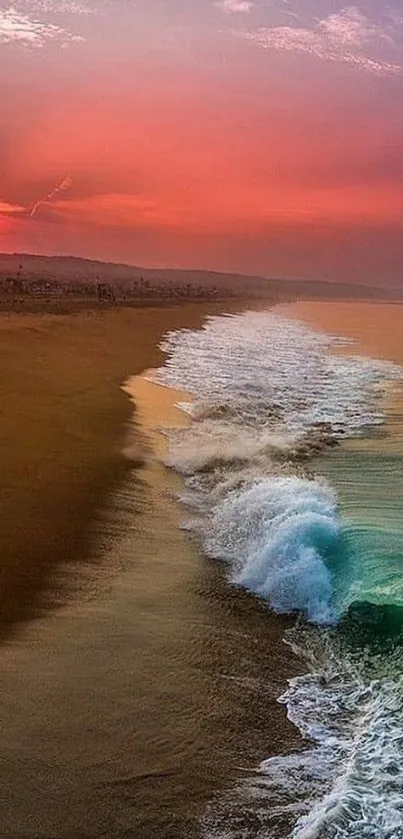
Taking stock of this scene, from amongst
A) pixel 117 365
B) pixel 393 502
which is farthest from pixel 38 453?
pixel 117 365

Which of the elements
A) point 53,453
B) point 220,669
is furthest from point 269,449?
point 220,669

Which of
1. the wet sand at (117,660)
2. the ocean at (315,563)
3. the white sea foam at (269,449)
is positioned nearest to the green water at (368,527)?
the ocean at (315,563)

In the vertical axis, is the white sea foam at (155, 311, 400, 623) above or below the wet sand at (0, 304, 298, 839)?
above

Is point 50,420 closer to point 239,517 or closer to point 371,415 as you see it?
point 239,517

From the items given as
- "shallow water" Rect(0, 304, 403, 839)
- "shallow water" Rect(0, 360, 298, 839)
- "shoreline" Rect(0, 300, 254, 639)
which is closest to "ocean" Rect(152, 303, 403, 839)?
"shallow water" Rect(0, 304, 403, 839)

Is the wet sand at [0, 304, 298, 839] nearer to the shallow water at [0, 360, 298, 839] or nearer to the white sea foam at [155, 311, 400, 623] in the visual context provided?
the shallow water at [0, 360, 298, 839]

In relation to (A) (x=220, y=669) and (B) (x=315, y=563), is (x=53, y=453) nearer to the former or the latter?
(B) (x=315, y=563)
